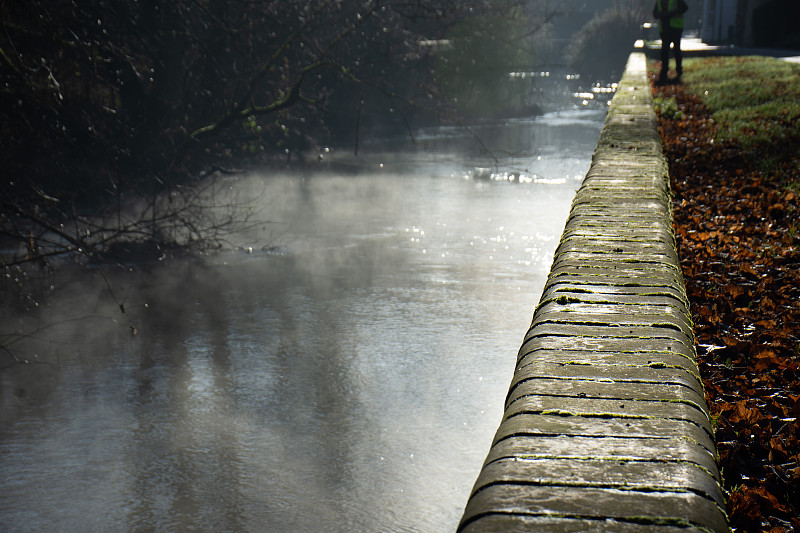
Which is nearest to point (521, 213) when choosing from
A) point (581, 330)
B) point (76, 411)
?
point (76, 411)

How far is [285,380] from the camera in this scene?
929 cm

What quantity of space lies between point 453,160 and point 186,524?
16705mm

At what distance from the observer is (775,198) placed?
6.12m

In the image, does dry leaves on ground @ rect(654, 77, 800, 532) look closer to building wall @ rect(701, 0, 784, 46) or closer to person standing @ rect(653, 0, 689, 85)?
person standing @ rect(653, 0, 689, 85)

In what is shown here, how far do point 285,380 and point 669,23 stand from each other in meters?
10.3

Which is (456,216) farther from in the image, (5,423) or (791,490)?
(791,490)

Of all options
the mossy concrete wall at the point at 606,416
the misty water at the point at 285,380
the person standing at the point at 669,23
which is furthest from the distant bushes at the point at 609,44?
the mossy concrete wall at the point at 606,416

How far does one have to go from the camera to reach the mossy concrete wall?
1731 millimetres

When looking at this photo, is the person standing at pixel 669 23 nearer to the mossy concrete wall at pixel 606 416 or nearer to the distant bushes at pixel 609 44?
the mossy concrete wall at pixel 606 416

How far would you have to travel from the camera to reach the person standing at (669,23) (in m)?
14.9

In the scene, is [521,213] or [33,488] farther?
[521,213]

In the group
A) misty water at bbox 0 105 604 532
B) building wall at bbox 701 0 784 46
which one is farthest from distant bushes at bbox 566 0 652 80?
misty water at bbox 0 105 604 532

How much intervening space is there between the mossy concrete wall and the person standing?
12.1 metres

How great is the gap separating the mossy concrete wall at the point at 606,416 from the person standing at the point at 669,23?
478 inches
